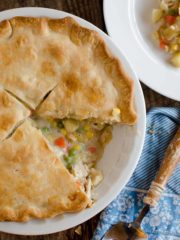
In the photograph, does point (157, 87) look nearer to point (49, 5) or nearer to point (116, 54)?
point (116, 54)

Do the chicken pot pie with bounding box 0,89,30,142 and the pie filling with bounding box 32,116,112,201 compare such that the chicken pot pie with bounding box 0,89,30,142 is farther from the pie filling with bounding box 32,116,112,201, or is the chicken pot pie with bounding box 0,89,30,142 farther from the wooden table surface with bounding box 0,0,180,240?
the wooden table surface with bounding box 0,0,180,240

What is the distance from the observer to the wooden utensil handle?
2.45 m

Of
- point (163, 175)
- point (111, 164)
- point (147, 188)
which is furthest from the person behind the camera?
point (147, 188)

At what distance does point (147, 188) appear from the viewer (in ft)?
8.41

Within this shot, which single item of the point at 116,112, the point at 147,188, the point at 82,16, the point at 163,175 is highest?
the point at 82,16

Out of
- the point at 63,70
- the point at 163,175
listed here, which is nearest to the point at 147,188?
the point at 163,175

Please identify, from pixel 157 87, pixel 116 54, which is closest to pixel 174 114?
pixel 157 87

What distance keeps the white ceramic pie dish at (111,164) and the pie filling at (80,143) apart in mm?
62

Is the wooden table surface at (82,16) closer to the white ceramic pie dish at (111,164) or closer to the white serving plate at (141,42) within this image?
the white serving plate at (141,42)

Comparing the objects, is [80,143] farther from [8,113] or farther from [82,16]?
[82,16]

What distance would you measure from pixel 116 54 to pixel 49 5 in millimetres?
542

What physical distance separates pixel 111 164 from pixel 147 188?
365mm

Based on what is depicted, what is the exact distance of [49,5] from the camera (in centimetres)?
256

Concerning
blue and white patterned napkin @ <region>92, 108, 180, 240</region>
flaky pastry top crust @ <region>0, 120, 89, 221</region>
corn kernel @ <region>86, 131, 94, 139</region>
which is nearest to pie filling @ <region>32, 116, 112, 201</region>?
corn kernel @ <region>86, 131, 94, 139</region>
